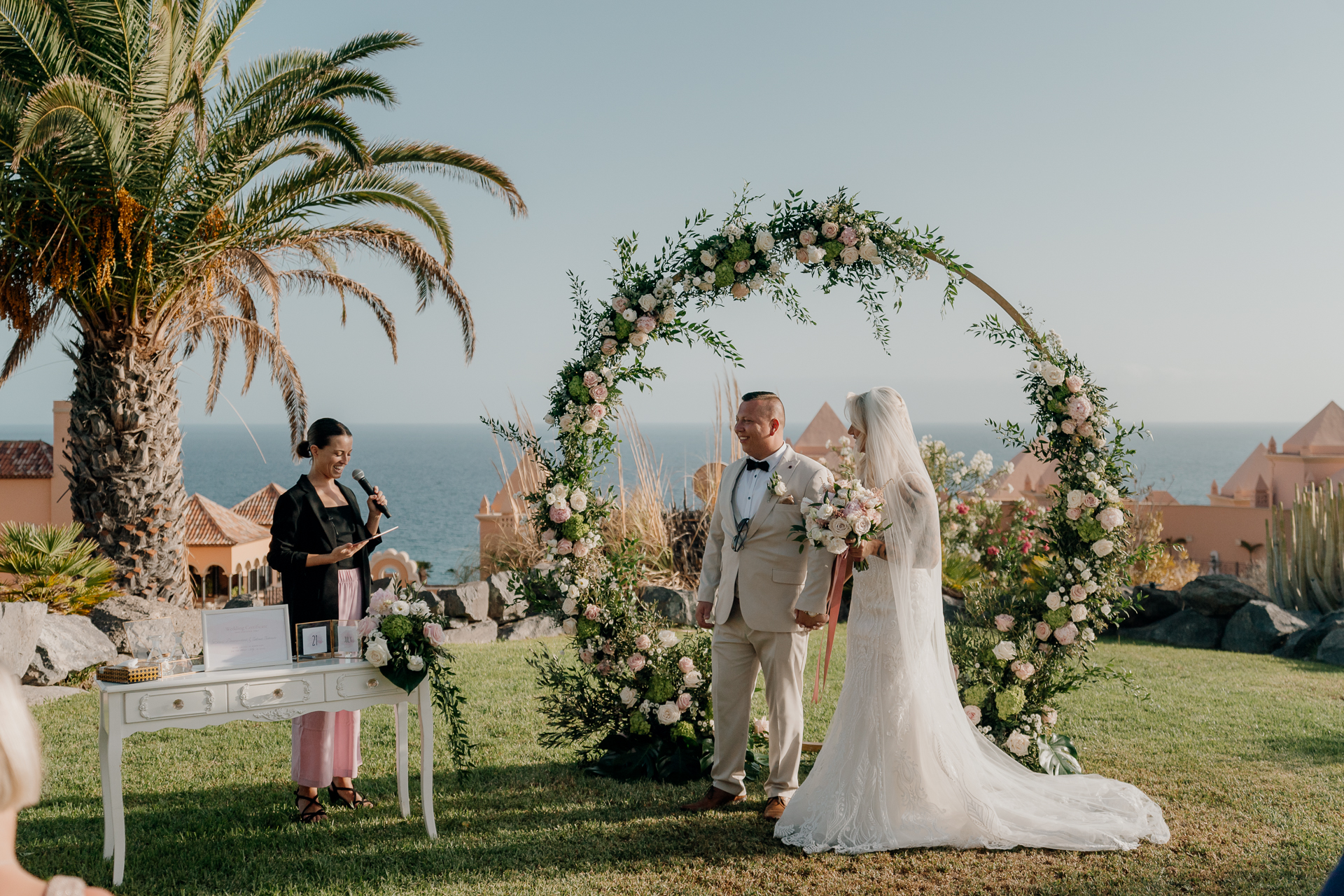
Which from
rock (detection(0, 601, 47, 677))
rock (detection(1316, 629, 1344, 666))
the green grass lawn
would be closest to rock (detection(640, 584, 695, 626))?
the green grass lawn

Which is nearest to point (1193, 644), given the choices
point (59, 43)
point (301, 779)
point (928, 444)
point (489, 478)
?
point (928, 444)

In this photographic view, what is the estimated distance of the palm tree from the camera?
8.16m

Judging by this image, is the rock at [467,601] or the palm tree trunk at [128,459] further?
the rock at [467,601]

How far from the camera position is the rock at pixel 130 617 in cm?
870

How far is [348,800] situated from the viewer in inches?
199

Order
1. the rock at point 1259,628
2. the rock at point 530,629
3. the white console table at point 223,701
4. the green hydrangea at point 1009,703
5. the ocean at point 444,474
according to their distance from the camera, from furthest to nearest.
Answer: the ocean at point 444,474 → the rock at point 530,629 → the rock at point 1259,628 → the green hydrangea at point 1009,703 → the white console table at point 223,701

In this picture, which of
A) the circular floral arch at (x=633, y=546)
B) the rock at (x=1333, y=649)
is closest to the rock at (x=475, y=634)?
the circular floral arch at (x=633, y=546)

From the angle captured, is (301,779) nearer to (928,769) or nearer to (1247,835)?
(928,769)

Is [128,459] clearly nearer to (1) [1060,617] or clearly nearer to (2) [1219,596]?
(1) [1060,617]

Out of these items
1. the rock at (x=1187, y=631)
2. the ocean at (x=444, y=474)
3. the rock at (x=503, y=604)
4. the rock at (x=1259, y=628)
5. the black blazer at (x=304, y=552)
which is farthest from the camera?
the ocean at (x=444, y=474)

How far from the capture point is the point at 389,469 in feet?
351

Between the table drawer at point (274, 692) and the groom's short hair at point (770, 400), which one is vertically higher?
the groom's short hair at point (770, 400)

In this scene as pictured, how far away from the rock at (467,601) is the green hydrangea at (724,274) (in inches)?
258

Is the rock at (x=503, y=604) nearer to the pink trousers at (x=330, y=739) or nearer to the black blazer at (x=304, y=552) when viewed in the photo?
the pink trousers at (x=330, y=739)
